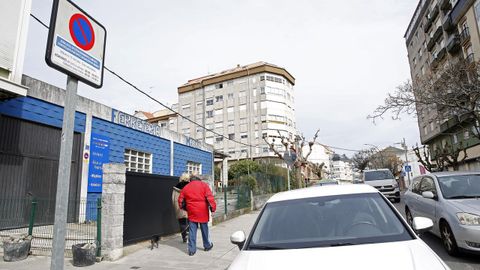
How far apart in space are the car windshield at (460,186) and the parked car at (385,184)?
9.92 metres

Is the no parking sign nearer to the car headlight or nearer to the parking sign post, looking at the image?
the parking sign post

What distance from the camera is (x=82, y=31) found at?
2.80 metres

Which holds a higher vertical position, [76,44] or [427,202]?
[76,44]

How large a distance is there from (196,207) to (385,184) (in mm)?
13676

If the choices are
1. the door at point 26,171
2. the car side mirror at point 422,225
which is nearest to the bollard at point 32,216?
the door at point 26,171

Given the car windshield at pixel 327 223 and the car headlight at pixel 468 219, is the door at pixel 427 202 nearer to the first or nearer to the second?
the car headlight at pixel 468 219

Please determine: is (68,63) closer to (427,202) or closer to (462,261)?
(462,261)

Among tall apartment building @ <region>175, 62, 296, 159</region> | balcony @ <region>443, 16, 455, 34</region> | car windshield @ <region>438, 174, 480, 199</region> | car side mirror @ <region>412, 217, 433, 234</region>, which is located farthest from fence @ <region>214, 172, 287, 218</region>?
tall apartment building @ <region>175, 62, 296, 159</region>

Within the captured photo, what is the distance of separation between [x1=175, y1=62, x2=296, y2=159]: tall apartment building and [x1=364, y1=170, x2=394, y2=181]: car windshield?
29976 millimetres

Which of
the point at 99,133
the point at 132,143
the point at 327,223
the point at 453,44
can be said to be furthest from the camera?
the point at 453,44

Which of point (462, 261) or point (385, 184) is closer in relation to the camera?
point (462, 261)

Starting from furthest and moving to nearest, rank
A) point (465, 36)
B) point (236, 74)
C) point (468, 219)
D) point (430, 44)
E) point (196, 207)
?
point (236, 74) < point (430, 44) < point (465, 36) < point (196, 207) < point (468, 219)

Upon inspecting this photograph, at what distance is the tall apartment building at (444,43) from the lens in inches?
1051

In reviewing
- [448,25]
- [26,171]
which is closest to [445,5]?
[448,25]
